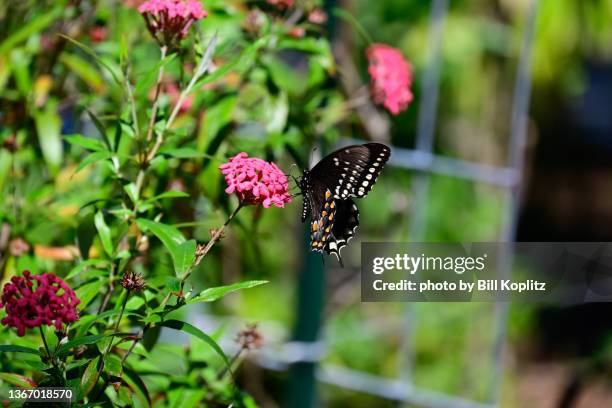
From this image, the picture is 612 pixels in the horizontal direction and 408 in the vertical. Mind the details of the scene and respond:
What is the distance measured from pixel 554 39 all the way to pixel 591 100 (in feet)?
12.0

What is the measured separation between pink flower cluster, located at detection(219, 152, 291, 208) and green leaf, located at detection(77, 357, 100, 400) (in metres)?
0.27

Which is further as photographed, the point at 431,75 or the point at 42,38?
the point at 431,75

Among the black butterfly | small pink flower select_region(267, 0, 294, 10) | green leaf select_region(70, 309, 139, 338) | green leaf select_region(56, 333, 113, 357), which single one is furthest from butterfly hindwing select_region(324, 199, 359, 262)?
green leaf select_region(56, 333, 113, 357)

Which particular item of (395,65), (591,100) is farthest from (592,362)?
(591,100)

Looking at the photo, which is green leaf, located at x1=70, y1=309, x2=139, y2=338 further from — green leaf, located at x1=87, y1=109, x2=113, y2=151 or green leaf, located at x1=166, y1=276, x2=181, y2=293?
green leaf, located at x1=87, y1=109, x2=113, y2=151

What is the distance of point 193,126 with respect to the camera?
166 centimetres

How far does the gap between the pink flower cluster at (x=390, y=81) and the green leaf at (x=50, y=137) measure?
0.63 meters

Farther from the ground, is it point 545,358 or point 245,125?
point 245,125

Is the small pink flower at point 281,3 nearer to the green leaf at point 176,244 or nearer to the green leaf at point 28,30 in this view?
the green leaf at point 28,30

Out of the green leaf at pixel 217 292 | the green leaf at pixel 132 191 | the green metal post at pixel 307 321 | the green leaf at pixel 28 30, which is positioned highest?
the green leaf at pixel 28 30

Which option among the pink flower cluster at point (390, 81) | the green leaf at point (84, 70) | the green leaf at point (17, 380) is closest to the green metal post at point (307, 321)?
the pink flower cluster at point (390, 81)

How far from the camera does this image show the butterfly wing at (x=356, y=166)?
4.99 ft

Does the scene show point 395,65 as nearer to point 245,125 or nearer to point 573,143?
point 245,125

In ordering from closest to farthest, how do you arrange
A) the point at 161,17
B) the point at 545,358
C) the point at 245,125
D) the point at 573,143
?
the point at 161,17 → the point at 245,125 → the point at 545,358 → the point at 573,143
